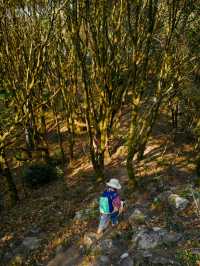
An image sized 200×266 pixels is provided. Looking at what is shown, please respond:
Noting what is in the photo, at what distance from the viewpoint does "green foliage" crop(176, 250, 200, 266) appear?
852cm

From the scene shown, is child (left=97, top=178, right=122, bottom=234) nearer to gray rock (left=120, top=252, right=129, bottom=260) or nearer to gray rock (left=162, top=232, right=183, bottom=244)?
gray rock (left=120, top=252, right=129, bottom=260)

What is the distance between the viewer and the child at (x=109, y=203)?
32.7ft

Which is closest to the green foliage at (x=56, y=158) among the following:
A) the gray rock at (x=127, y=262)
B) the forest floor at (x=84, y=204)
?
the forest floor at (x=84, y=204)

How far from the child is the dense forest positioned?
2.16 meters

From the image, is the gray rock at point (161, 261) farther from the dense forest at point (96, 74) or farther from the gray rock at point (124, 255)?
the dense forest at point (96, 74)

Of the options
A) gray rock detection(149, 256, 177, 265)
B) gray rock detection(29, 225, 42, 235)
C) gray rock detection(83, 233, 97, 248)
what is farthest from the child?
gray rock detection(29, 225, 42, 235)

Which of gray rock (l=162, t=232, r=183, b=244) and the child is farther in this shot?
the child

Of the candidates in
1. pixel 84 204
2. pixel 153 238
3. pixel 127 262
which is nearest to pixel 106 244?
pixel 127 262

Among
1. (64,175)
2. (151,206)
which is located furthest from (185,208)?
(64,175)

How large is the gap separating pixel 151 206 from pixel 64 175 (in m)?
6.19

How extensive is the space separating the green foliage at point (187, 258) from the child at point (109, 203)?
2.20 m

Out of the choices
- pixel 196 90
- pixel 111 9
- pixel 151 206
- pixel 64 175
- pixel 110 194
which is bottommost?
pixel 64 175

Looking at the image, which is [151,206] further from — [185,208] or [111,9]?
[111,9]

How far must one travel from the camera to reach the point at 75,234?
36.4 ft
